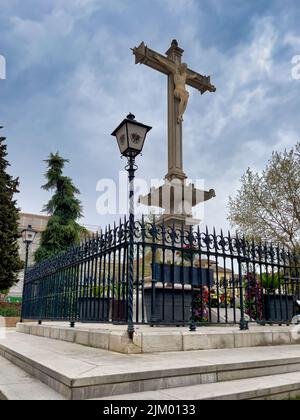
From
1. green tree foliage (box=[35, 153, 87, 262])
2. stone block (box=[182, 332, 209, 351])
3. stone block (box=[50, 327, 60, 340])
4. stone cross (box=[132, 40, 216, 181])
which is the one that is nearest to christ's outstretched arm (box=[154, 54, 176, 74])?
stone cross (box=[132, 40, 216, 181])

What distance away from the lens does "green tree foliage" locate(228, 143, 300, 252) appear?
1844 cm

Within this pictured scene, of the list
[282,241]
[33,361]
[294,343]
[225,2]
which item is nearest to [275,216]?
[282,241]

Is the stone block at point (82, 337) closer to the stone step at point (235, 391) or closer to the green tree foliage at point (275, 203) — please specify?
the stone step at point (235, 391)

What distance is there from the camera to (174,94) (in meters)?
12.7

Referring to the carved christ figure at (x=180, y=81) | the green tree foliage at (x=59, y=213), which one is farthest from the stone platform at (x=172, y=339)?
the green tree foliage at (x=59, y=213)

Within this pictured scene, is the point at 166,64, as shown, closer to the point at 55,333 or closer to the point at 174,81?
the point at 174,81

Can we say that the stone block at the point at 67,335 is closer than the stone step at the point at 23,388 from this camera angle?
No

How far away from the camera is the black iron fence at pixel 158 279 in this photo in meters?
5.39

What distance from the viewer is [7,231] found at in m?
25.8

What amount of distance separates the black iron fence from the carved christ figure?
6599 mm

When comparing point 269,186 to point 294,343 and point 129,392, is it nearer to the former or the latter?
point 294,343

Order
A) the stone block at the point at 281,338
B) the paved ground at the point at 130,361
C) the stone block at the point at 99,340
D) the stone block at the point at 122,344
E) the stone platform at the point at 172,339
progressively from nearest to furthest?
the paved ground at the point at 130,361, the stone block at the point at 122,344, the stone platform at the point at 172,339, the stone block at the point at 99,340, the stone block at the point at 281,338

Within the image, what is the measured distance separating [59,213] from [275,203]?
16759 mm

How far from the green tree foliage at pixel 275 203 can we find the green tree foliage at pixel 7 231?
16.4 m
